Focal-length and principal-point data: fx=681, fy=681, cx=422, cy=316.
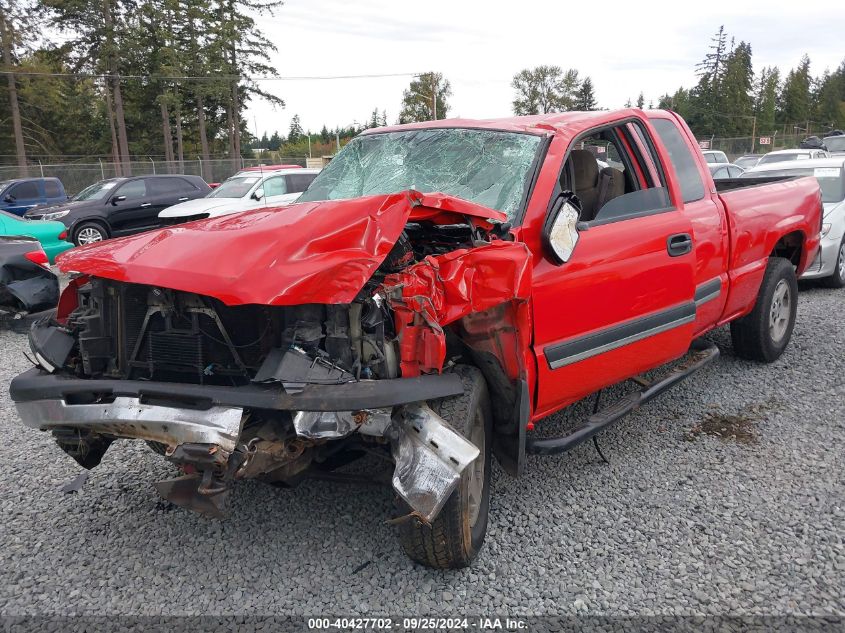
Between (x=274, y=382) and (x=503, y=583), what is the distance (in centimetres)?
132

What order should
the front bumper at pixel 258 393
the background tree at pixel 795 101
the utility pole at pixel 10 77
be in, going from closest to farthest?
1. the front bumper at pixel 258 393
2. the utility pole at pixel 10 77
3. the background tree at pixel 795 101

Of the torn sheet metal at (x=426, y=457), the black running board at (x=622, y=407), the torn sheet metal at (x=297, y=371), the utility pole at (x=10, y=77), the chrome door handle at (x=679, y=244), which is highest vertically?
A: the utility pole at (x=10, y=77)

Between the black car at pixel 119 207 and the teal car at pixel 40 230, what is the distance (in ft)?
15.8

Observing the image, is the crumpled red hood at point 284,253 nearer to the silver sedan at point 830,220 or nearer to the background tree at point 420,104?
the silver sedan at point 830,220

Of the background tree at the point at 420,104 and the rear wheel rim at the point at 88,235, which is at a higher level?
the background tree at the point at 420,104

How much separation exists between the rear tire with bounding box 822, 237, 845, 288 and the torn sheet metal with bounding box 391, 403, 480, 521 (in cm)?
830

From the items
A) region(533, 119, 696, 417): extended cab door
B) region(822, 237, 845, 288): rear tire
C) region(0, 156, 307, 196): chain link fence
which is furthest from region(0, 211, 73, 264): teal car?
region(0, 156, 307, 196): chain link fence

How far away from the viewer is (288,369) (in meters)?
2.57

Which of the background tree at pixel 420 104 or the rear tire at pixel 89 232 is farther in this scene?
the background tree at pixel 420 104

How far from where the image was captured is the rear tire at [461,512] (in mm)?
2787

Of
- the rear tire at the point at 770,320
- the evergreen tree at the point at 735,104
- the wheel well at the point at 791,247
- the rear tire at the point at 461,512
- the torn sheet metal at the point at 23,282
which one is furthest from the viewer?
the evergreen tree at the point at 735,104

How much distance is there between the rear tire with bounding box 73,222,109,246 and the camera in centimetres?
1516

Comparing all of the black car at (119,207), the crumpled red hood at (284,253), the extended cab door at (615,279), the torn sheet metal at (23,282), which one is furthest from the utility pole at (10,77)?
the crumpled red hood at (284,253)

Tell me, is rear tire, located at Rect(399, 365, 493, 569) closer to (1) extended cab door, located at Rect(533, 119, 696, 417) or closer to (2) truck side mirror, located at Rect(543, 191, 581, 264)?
(1) extended cab door, located at Rect(533, 119, 696, 417)
